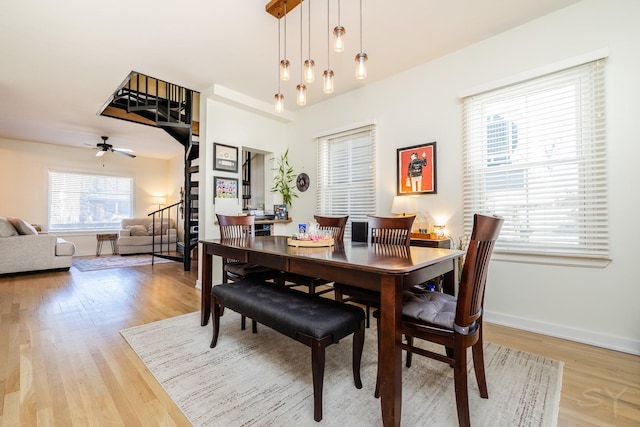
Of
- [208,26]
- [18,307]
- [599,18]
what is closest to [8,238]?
[18,307]

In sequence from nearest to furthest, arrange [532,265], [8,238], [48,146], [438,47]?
[532,265]
[438,47]
[8,238]
[48,146]

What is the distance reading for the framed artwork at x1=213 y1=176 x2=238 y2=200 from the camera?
3900mm

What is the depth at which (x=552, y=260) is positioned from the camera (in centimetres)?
242

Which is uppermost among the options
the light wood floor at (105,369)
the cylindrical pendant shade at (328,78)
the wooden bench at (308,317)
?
the cylindrical pendant shade at (328,78)

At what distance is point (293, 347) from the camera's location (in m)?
2.16

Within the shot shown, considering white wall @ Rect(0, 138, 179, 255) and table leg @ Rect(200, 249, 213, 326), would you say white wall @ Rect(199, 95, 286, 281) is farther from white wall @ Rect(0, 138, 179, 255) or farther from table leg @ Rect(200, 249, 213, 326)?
white wall @ Rect(0, 138, 179, 255)

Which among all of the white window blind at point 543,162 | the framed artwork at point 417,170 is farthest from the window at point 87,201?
the white window blind at point 543,162

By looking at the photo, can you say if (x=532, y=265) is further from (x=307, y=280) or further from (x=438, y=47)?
(x=438, y=47)

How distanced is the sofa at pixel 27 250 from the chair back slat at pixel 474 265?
6.39 m

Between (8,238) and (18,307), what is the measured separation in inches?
90.1

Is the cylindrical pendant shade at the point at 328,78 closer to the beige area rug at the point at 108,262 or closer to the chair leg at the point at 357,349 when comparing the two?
the chair leg at the point at 357,349

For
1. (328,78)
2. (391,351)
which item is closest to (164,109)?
(328,78)

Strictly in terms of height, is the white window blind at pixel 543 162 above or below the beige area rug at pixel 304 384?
above

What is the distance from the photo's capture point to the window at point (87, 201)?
6801 mm
